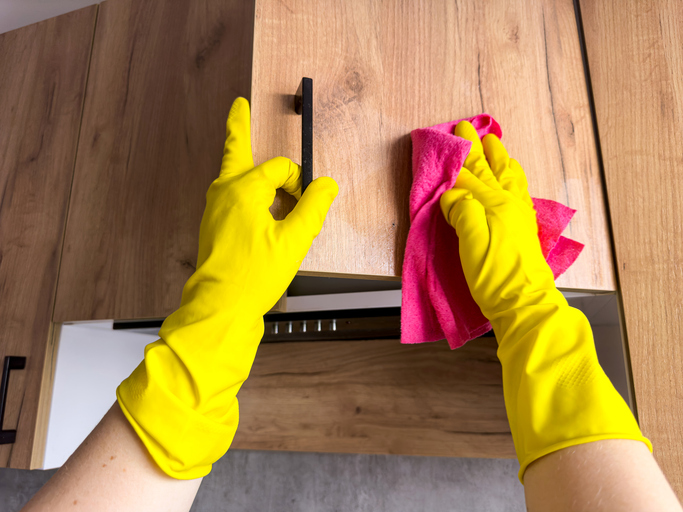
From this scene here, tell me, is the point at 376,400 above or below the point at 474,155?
below

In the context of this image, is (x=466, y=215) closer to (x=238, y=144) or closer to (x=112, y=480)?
(x=238, y=144)

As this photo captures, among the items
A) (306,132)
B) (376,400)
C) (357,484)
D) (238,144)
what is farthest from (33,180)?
(357,484)

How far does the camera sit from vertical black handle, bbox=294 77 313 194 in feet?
1.74

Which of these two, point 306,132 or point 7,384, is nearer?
point 306,132

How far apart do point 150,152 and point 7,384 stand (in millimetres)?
591

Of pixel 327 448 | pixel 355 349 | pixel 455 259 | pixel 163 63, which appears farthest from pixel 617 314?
pixel 163 63

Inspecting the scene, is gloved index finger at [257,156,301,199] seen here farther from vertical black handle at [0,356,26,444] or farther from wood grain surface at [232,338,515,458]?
vertical black handle at [0,356,26,444]

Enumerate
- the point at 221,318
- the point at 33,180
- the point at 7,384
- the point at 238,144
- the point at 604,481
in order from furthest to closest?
the point at 33,180
the point at 7,384
the point at 238,144
the point at 221,318
the point at 604,481

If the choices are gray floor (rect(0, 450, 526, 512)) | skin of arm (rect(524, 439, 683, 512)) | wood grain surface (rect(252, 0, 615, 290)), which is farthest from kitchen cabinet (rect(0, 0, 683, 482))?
skin of arm (rect(524, 439, 683, 512))

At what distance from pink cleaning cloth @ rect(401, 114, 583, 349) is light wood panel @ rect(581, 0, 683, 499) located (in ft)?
0.41

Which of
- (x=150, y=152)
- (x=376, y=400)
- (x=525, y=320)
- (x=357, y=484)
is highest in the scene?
(x=150, y=152)

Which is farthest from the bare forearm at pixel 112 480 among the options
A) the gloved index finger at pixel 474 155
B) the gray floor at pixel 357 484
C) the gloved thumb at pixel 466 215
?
the gray floor at pixel 357 484

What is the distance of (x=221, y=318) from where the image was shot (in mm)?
476

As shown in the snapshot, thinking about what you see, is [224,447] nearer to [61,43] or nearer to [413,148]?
[413,148]
